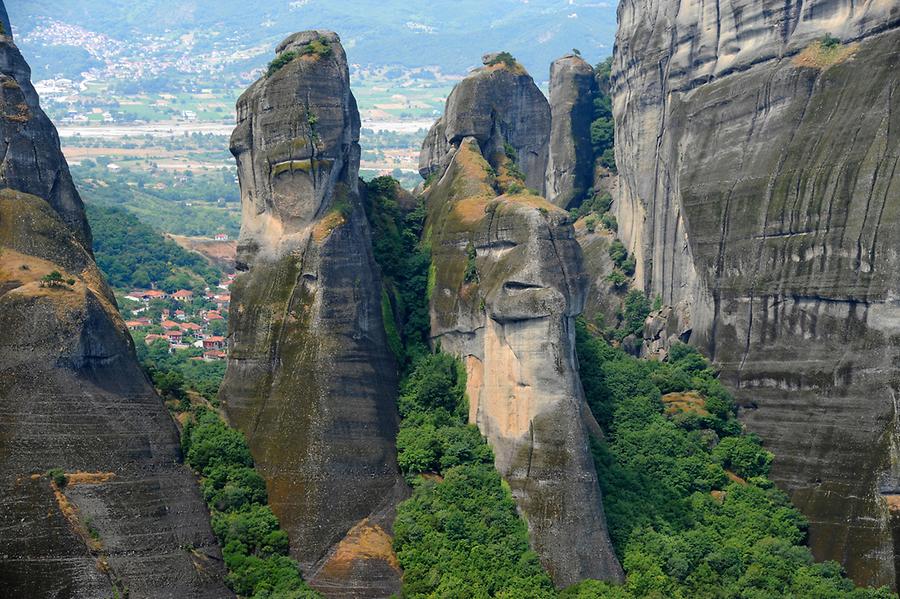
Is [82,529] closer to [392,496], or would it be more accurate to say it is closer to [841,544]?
[392,496]

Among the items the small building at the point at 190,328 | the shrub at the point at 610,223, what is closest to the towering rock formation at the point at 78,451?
the shrub at the point at 610,223

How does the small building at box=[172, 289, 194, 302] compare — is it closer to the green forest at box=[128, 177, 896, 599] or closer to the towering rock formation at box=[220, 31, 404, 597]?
the green forest at box=[128, 177, 896, 599]

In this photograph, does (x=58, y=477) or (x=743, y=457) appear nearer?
(x=58, y=477)

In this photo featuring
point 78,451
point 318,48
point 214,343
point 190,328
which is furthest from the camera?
point 190,328

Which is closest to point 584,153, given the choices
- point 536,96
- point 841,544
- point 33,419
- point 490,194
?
point 536,96

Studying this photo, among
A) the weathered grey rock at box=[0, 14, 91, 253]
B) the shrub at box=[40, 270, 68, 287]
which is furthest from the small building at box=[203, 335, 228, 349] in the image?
the shrub at box=[40, 270, 68, 287]

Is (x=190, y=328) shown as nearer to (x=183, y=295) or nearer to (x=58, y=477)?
(x=183, y=295)

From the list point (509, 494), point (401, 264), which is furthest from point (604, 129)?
point (509, 494)
